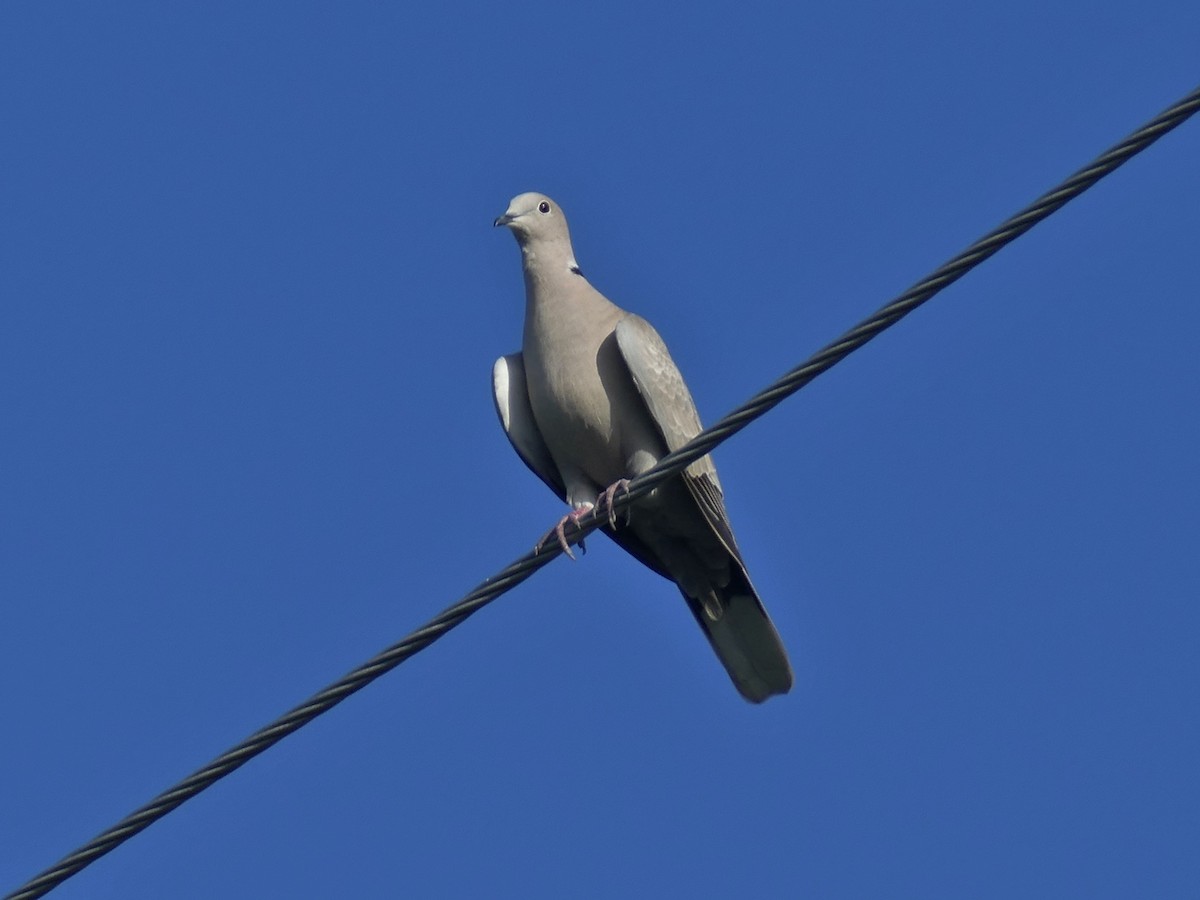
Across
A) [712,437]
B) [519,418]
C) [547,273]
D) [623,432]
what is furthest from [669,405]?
[712,437]

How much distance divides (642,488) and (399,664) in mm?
1096

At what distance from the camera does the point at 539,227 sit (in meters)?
8.83

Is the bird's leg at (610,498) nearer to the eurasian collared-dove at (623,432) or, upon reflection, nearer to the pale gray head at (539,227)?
the eurasian collared-dove at (623,432)

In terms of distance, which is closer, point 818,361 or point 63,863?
point 63,863

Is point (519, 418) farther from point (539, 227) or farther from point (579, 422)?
point (539, 227)

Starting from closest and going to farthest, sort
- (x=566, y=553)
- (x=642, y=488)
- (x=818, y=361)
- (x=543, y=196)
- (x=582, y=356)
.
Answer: (x=818, y=361), (x=642, y=488), (x=566, y=553), (x=582, y=356), (x=543, y=196)

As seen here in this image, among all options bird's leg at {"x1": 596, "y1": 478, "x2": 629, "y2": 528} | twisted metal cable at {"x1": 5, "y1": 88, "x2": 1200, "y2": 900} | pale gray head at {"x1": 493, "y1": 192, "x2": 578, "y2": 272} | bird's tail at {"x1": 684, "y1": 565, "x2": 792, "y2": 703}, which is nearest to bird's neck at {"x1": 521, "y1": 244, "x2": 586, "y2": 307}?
pale gray head at {"x1": 493, "y1": 192, "x2": 578, "y2": 272}

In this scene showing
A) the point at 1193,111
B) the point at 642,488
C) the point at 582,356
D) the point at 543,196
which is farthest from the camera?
the point at 543,196

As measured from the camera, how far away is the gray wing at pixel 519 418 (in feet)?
28.3

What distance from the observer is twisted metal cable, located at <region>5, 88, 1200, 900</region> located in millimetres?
5145

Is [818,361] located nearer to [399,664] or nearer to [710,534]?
[399,664]

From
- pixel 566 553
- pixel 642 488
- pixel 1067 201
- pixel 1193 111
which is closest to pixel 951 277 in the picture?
pixel 1067 201

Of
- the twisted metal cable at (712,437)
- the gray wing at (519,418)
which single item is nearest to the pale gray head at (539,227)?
the gray wing at (519,418)

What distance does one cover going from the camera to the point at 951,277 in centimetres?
533
